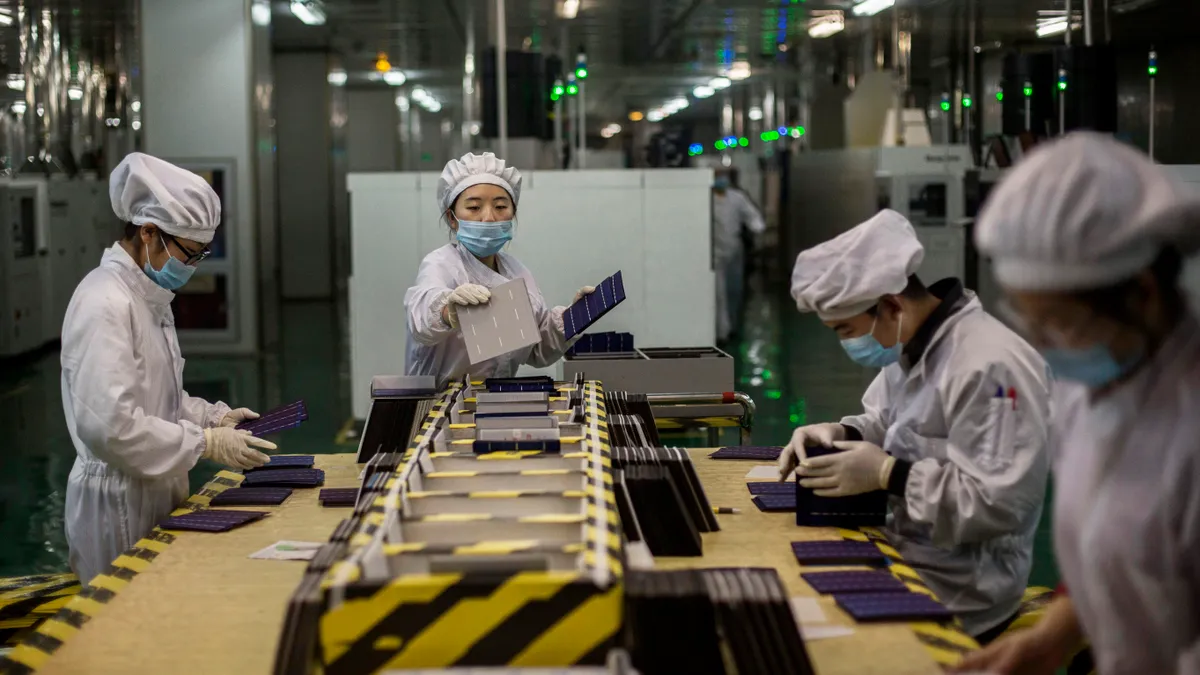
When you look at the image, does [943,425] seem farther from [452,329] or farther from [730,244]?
[730,244]

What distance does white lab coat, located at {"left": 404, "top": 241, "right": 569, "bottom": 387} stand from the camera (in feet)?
11.8

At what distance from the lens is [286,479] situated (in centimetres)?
316

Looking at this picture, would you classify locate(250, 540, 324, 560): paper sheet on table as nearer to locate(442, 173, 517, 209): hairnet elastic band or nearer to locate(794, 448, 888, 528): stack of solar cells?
locate(794, 448, 888, 528): stack of solar cells

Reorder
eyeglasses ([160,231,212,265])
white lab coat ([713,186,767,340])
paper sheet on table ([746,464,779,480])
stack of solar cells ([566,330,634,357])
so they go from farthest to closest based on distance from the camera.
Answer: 1. white lab coat ([713,186,767,340])
2. stack of solar cells ([566,330,634,357])
3. paper sheet on table ([746,464,779,480])
4. eyeglasses ([160,231,212,265])

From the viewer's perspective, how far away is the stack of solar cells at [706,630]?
1.69 metres

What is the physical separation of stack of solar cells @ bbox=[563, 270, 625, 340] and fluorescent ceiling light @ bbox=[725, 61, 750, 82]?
14463mm

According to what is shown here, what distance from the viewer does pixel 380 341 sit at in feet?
22.1

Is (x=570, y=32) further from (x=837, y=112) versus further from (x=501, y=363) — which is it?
(x=501, y=363)

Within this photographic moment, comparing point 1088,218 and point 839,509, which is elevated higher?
point 1088,218

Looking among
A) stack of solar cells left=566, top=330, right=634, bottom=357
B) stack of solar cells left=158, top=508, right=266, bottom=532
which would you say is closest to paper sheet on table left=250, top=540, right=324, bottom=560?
stack of solar cells left=158, top=508, right=266, bottom=532

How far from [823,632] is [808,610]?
0.27 feet

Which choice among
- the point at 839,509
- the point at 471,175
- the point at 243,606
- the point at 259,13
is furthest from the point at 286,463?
the point at 259,13

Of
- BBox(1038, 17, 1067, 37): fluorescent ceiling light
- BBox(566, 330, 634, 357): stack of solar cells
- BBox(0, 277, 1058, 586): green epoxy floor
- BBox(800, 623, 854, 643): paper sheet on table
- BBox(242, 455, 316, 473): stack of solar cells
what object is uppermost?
BBox(1038, 17, 1067, 37): fluorescent ceiling light

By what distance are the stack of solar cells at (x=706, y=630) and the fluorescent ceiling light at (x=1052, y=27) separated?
45.8ft
